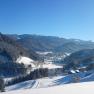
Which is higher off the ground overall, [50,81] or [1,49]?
[1,49]

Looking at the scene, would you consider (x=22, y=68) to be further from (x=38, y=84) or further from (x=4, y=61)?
(x=38, y=84)

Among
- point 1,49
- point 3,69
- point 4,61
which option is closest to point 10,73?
point 3,69

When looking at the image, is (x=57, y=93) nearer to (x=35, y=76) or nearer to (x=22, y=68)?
(x=35, y=76)

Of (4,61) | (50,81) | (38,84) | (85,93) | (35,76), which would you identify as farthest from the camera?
(4,61)

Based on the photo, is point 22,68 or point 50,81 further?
point 22,68

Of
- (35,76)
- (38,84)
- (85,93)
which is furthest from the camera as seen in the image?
(35,76)

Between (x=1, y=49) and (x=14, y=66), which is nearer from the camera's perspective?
(x=14, y=66)

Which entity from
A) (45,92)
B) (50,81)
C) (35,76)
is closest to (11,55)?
(35,76)

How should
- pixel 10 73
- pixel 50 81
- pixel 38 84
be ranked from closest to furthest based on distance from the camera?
pixel 38 84 < pixel 50 81 < pixel 10 73

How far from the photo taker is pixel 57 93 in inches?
596

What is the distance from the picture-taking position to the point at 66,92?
1553 centimetres

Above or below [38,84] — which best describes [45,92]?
above

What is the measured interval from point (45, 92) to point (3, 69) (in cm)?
15315

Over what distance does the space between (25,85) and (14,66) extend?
81.2 meters
